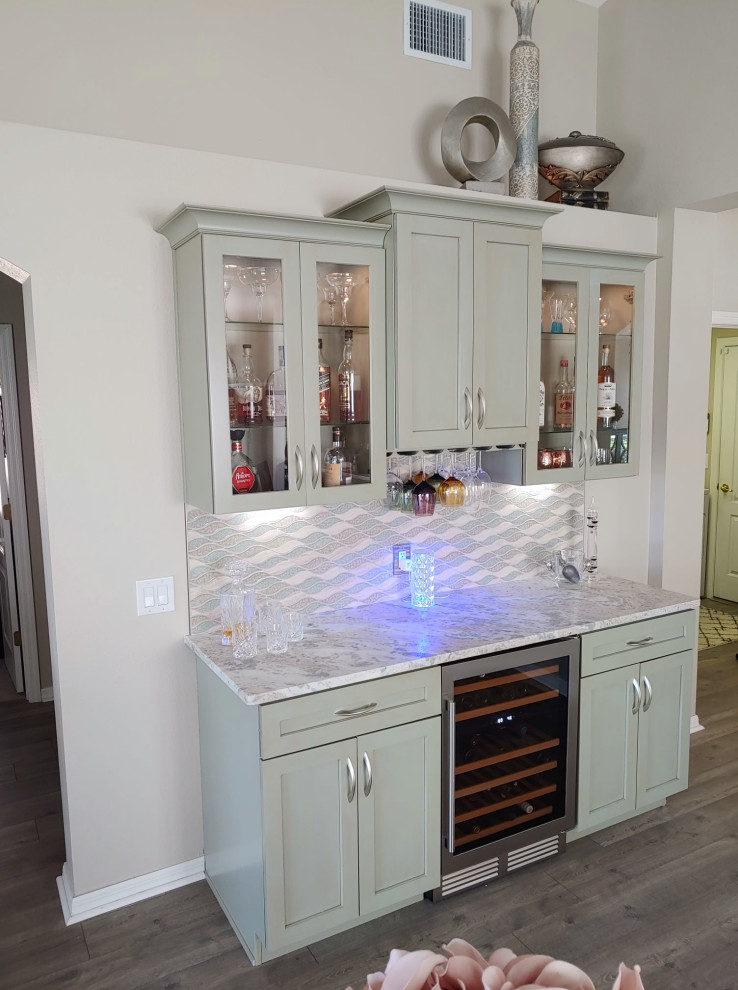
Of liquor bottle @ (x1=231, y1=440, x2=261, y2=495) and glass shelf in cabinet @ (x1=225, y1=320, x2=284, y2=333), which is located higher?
glass shelf in cabinet @ (x1=225, y1=320, x2=284, y2=333)

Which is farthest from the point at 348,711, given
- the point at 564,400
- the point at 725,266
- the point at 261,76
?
the point at 725,266

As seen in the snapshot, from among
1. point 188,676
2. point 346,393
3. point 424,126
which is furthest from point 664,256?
point 188,676

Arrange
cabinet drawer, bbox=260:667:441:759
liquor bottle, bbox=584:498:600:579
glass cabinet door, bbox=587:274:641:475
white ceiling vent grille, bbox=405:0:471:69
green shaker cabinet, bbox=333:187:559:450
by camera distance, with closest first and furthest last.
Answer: cabinet drawer, bbox=260:667:441:759
green shaker cabinet, bbox=333:187:559:450
white ceiling vent grille, bbox=405:0:471:69
glass cabinet door, bbox=587:274:641:475
liquor bottle, bbox=584:498:600:579

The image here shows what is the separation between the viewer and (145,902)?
2.77 m

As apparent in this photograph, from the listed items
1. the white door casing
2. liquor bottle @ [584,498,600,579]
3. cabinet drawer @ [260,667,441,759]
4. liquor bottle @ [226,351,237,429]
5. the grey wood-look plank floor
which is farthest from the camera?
the white door casing

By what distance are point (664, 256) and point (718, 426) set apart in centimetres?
322

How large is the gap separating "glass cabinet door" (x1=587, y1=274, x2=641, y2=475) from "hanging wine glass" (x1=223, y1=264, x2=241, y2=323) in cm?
166

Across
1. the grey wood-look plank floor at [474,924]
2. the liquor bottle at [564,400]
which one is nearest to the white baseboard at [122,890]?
the grey wood-look plank floor at [474,924]

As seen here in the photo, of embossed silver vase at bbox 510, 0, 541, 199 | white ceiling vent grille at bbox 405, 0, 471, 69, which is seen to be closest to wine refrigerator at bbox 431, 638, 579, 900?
embossed silver vase at bbox 510, 0, 541, 199

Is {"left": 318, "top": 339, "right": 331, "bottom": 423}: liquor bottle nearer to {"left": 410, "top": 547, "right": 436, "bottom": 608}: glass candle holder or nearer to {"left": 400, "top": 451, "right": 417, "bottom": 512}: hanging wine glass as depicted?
{"left": 400, "top": 451, "right": 417, "bottom": 512}: hanging wine glass

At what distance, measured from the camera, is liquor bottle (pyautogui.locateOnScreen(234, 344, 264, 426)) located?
256cm

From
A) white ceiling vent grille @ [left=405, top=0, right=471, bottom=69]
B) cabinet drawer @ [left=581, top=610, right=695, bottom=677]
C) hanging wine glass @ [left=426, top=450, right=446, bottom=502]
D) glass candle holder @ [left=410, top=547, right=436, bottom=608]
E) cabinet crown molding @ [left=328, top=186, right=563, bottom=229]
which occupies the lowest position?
cabinet drawer @ [left=581, top=610, right=695, bottom=677]

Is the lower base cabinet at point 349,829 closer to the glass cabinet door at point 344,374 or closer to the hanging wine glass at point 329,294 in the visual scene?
the glass cabinet door at point 344,374

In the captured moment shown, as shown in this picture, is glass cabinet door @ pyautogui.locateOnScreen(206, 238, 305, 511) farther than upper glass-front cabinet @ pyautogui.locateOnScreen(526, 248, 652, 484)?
No
